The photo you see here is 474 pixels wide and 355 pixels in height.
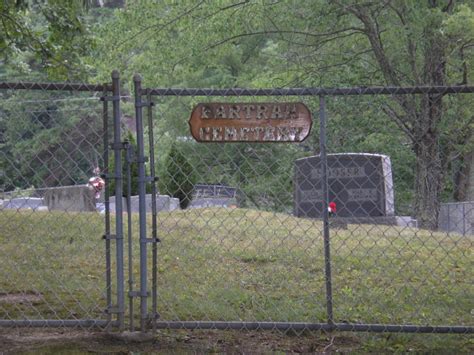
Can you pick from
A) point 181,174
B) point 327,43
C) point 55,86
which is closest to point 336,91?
point 55,86

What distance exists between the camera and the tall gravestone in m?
9.45

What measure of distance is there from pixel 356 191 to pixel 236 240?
2.12 m

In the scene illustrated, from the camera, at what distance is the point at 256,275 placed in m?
8.21

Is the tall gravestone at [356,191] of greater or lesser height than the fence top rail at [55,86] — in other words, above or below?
below

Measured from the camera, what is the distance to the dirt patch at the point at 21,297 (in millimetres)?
7086

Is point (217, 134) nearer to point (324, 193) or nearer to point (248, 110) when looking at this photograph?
point (248, 110)

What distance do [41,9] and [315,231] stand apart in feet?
16.1

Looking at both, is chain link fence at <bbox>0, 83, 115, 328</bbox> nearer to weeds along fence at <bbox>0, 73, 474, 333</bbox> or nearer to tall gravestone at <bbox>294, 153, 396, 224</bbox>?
weeds along fence at <bbox>0, 73, 474, 333</bbox>

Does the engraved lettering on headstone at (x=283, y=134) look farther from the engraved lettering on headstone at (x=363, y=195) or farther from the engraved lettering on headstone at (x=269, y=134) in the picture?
the engraved lettering on headstone at (x=363, y=195)

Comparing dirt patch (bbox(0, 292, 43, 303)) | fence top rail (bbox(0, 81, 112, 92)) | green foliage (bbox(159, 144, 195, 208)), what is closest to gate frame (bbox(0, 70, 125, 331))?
fence top rail (bbox(0, 81, 112, 92))

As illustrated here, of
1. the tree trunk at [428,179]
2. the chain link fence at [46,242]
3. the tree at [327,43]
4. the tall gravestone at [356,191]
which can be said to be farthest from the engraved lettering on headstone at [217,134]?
the tree at [327,43]

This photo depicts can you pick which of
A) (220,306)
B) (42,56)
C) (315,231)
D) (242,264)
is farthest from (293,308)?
(42,56)

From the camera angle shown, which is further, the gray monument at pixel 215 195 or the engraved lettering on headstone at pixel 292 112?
the gray monument at pixel 215 195

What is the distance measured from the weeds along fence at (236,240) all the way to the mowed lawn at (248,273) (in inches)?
0.9
